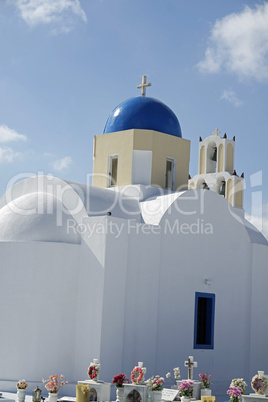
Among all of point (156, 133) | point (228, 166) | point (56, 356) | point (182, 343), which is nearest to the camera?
point (56, 356)

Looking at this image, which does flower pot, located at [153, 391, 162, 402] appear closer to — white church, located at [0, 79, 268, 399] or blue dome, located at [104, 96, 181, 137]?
white church, located at [0, 79, 268, 399]

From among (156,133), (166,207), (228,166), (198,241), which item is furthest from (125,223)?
(228,166)

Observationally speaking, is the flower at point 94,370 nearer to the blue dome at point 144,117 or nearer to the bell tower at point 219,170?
the blue dome at point 144,117

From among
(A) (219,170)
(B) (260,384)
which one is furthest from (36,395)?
(A) (219,170)

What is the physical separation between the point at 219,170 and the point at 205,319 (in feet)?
19.9

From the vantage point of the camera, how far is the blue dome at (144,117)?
15.7 m

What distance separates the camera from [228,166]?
61.1 feet

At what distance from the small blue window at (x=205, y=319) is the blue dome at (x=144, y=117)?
4405mm

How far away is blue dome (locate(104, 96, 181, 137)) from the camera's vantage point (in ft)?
51.4

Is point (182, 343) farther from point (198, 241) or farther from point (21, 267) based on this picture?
point (21, 267)

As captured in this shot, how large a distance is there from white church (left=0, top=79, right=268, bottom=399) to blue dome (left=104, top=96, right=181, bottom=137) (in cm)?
3

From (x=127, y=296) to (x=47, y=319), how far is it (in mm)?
1593

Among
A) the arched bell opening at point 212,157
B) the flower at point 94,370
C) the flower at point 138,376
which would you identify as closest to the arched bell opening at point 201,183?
the arched bell opening at point 212,157

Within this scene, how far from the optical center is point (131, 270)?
12.4 m
